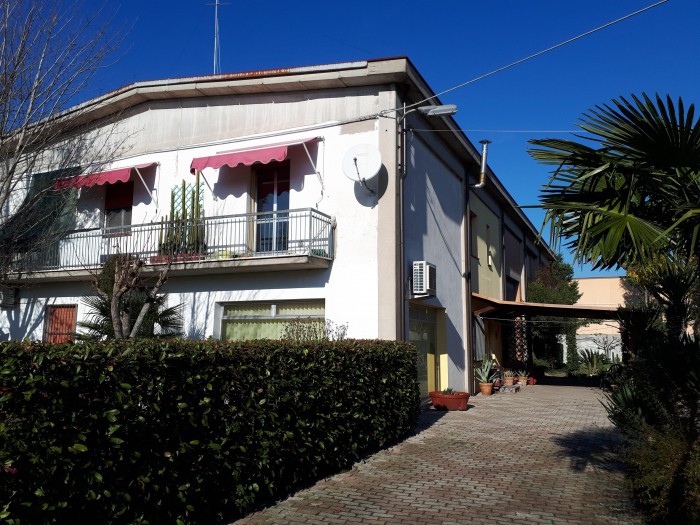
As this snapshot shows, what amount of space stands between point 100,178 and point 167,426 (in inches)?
438

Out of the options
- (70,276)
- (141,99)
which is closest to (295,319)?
(70,276)

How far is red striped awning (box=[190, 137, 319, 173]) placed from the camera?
12.8m

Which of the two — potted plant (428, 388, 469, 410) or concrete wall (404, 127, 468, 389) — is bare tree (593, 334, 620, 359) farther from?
potted plant (428, 388, 469, 410)

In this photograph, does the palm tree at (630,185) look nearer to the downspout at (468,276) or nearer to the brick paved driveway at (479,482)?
the brick paved driveway at (479,482)

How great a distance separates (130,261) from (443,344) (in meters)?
8.90

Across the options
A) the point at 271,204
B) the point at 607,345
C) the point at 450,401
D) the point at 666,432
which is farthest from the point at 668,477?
the point at 607,345

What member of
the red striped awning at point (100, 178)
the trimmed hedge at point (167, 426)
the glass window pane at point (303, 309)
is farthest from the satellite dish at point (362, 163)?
the red striped awning at point (100, 178)

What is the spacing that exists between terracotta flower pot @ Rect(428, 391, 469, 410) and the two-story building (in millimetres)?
690

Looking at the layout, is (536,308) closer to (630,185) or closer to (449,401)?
(449,401)

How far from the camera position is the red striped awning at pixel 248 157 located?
12797 millimetres

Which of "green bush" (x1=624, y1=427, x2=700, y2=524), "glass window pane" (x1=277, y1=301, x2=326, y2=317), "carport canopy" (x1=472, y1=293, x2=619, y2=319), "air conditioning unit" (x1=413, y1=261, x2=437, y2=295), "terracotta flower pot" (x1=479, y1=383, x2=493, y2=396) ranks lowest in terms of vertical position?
"terracotta flower pot" (x1=479, y1=383, x2=493, y2=396)

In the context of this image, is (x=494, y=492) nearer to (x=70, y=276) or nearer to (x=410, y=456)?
(x=410, y=456)

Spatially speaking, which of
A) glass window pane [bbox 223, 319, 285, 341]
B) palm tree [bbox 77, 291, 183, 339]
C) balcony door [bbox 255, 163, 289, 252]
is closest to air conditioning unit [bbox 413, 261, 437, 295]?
balcony door [bbox 255, 163, 289, 252]

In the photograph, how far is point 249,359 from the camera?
632 cm
